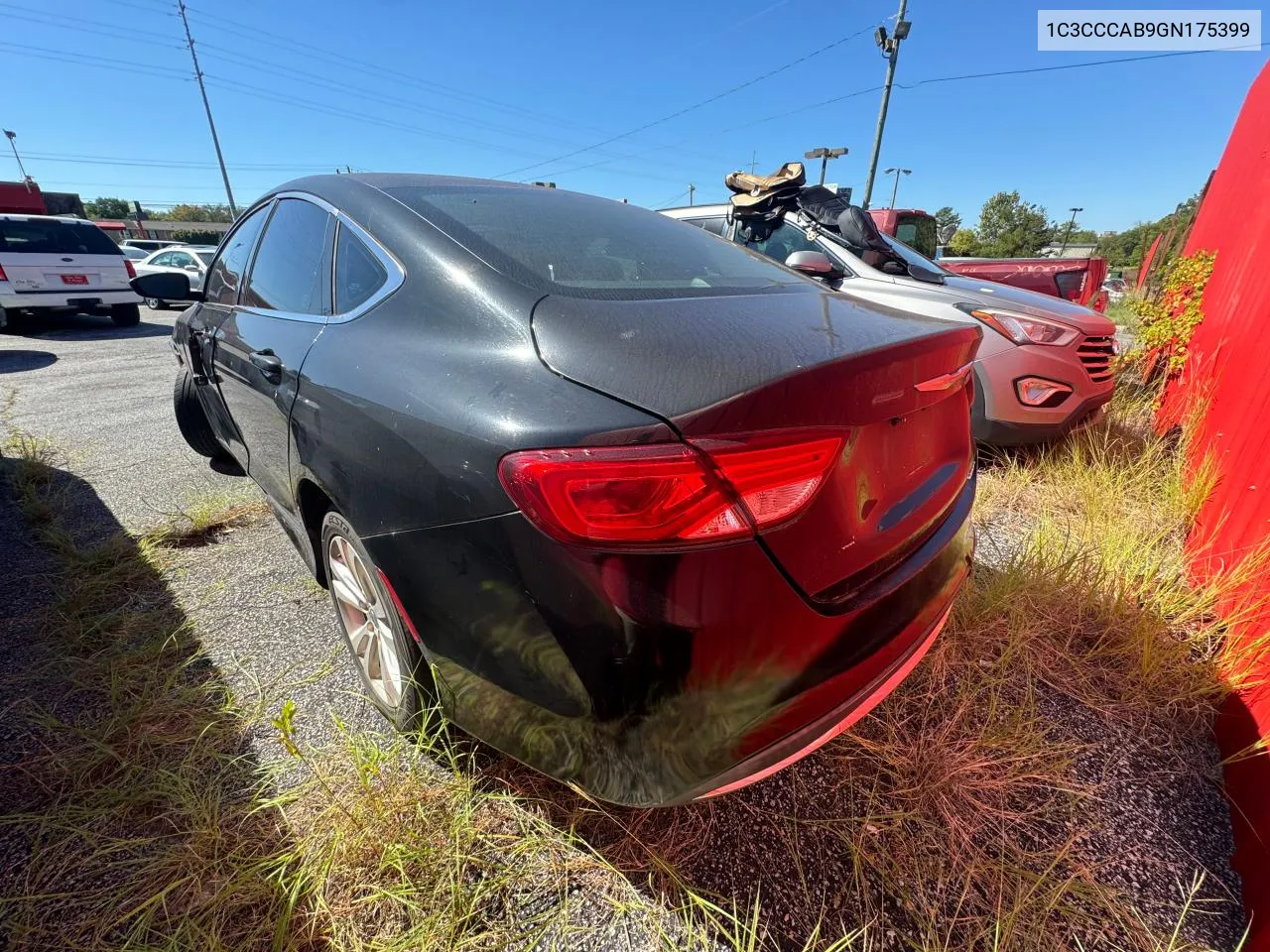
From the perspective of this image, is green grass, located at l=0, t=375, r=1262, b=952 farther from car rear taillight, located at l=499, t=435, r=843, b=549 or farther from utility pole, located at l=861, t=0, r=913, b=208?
utility pole, located at l=861, t=0, r=913, b=208

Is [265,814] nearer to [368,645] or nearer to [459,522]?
[368,645]

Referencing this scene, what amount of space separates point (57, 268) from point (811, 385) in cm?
1299

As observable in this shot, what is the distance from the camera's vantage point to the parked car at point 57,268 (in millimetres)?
8766

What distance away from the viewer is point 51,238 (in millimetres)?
9094

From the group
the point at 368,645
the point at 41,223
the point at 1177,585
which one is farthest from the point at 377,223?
the point at 41,223

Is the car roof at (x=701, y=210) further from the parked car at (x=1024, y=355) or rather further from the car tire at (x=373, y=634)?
the car tire at (x=373, y=634)

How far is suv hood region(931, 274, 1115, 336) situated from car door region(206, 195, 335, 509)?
3544 millimetres

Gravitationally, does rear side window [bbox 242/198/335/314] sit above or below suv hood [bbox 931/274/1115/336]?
above

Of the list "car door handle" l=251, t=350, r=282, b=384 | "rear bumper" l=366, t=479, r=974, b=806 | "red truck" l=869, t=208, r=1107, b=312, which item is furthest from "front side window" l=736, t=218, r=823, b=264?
"red truck" l=869, t=208, r=1107, b=312

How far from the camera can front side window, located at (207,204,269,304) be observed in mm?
2482

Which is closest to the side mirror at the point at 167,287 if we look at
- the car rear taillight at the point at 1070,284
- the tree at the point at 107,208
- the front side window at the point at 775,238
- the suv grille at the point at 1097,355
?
the front side window at the point at 775,238

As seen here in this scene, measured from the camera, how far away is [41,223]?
902cm

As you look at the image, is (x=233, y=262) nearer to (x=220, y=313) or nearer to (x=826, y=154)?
(x=220, y=313)

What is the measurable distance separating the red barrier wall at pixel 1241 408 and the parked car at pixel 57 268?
1332 centimetres
